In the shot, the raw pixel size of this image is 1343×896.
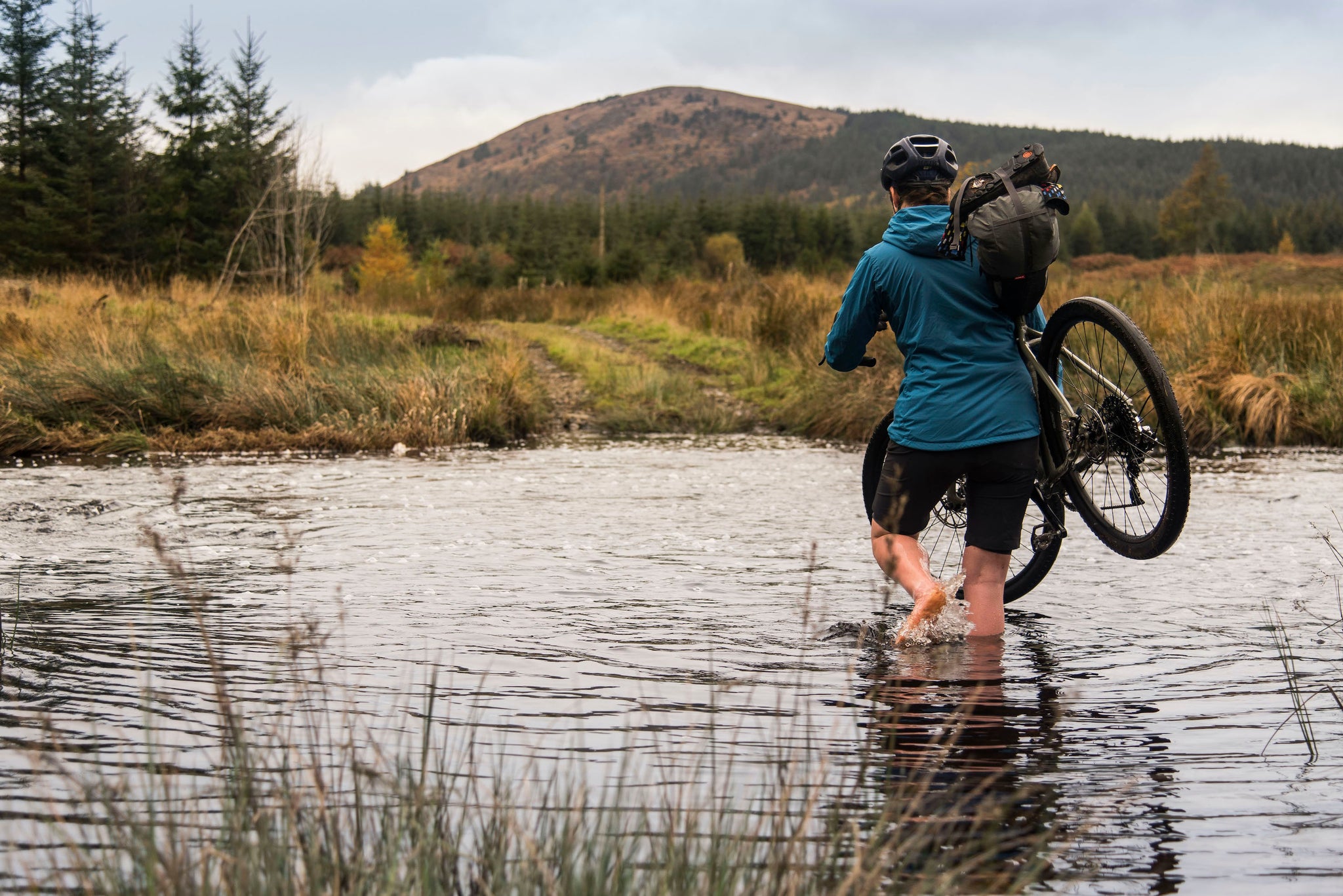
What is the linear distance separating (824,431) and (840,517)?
19.3 ft

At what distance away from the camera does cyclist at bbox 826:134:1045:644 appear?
3.99 metres

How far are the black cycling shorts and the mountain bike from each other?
0.16 meters

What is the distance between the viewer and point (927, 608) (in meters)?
4.03

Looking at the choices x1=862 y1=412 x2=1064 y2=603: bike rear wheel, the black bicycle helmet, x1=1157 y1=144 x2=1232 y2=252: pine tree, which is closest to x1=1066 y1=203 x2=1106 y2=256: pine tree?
x1=1157 y1=144 x2=1232 y2=252: pine tree

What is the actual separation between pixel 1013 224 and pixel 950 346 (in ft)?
1.60

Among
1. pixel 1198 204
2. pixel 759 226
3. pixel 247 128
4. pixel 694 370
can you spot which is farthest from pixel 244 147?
pixel 1198 204

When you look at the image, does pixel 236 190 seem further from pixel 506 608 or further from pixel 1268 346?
pixel 506 608

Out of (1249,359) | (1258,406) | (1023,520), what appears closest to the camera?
(1023,520)

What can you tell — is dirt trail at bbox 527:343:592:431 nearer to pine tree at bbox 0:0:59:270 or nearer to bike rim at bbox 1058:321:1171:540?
bike rim at bbox 1058:321:1171:540

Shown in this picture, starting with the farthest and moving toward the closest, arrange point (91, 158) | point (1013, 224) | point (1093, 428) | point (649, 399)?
1. point (91, 158)
2. point (649, 399)
3. point (1093, 428)
4. point (1013, 224)

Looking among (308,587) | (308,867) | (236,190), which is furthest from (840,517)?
(236,190)

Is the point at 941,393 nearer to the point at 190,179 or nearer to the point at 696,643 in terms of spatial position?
the point at 696,643

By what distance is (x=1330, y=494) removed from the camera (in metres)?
8.25

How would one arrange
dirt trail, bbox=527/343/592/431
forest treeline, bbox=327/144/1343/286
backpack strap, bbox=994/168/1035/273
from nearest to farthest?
backpack strap, bbox=994/168/1035/273, dirt trail, bbox=527/343/592/431, forest treeline, bbox=327/144/1343/286
